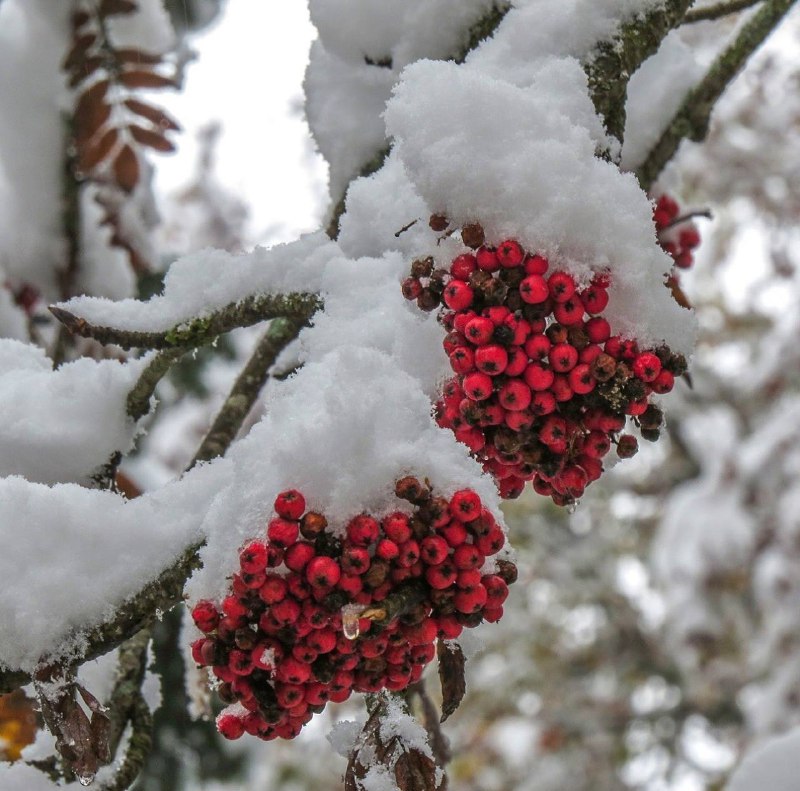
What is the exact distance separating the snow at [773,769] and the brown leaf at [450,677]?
0.88 m

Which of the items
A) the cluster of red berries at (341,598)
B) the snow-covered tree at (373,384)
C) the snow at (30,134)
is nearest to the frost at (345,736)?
the snow-covered tree at (373,384)

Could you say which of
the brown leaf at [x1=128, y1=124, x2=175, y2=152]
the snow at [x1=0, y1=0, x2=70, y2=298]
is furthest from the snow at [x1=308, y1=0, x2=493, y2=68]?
the snow at [x1=0, y1=0, x2=70, y2=298]

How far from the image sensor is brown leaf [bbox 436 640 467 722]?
114cm

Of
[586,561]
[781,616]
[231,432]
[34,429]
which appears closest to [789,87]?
[781,616]

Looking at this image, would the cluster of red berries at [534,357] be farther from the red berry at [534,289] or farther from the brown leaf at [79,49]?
the brown leaf at [79,49]

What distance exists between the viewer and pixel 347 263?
141 cm

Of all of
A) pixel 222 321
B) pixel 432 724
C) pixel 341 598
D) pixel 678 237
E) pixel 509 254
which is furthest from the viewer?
pixel 678 237

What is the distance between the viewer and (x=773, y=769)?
66.7 inches

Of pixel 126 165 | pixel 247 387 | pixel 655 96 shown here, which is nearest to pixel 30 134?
pixel 126 165

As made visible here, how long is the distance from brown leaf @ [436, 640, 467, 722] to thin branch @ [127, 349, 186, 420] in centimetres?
64

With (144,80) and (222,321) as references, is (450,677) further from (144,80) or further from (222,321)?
(144,80)

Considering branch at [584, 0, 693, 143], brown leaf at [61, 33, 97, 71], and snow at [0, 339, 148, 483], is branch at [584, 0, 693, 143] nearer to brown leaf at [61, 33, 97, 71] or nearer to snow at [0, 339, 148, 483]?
snow at [0, 339, 148, 483]

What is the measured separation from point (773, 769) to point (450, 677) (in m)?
0.92

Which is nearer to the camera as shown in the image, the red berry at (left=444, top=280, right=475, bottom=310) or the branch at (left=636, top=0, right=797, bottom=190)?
the red berry at (left=444, top=280, right=475, bottom=310)
